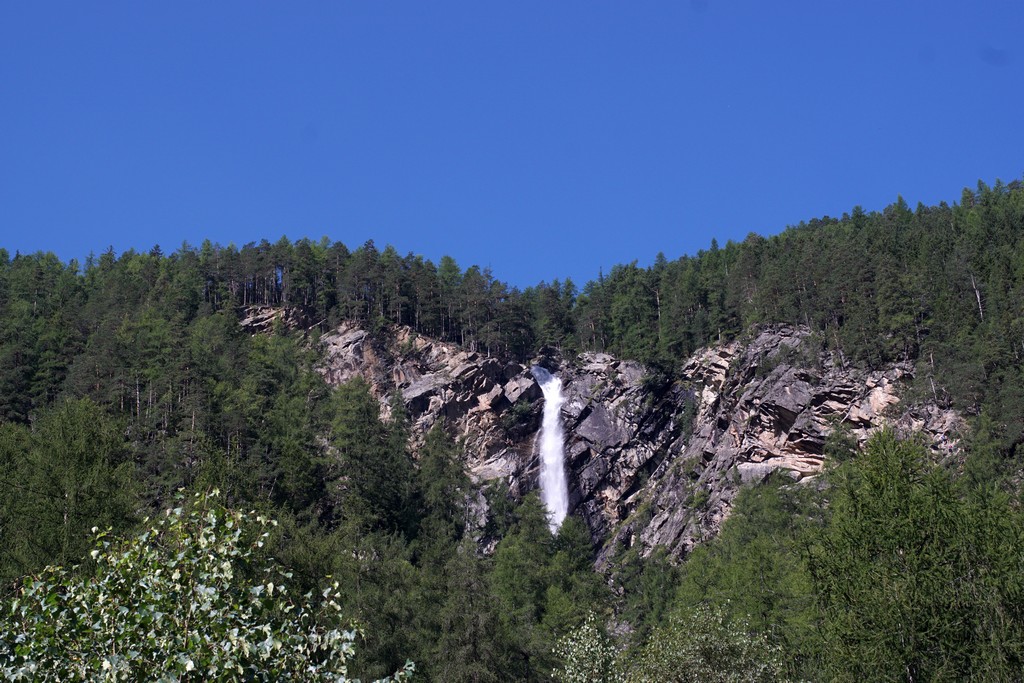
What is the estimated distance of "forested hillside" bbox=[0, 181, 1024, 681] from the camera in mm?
27297

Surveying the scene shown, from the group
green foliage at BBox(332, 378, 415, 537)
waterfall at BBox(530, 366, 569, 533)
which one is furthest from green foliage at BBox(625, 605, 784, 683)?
waterfall at BBox(530, 366, 569, 533)

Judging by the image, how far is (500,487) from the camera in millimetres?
86062

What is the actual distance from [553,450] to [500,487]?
11.4 meters

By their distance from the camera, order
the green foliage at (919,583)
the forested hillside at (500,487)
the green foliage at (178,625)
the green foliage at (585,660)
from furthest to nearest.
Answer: the green foliage at (585,660)
the forested hillside at (500,487)
the green foliage at (919,583)
the green foliage at (178,625)

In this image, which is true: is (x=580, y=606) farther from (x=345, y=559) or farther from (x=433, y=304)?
(x=433, y=304)

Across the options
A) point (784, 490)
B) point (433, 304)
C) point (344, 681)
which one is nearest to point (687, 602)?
point (784, 490)

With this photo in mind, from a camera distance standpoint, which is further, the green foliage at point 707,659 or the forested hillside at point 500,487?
the green foliage at point 707,659

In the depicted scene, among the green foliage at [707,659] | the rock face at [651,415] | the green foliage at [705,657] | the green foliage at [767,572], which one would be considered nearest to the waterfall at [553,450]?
the rock face at [651,415]

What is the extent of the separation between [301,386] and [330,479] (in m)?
16.5

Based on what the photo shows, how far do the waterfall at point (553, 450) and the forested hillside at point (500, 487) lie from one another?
Answer: 5.59 meters

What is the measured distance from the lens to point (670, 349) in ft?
324

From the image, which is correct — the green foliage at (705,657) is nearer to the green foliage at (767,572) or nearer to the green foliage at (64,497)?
the green foliage at (767,572)

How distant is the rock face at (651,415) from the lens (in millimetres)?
78938

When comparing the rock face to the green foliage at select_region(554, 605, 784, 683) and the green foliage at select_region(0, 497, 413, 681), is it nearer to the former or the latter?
the green foliage at select_region(554, 605, 784, 683)
